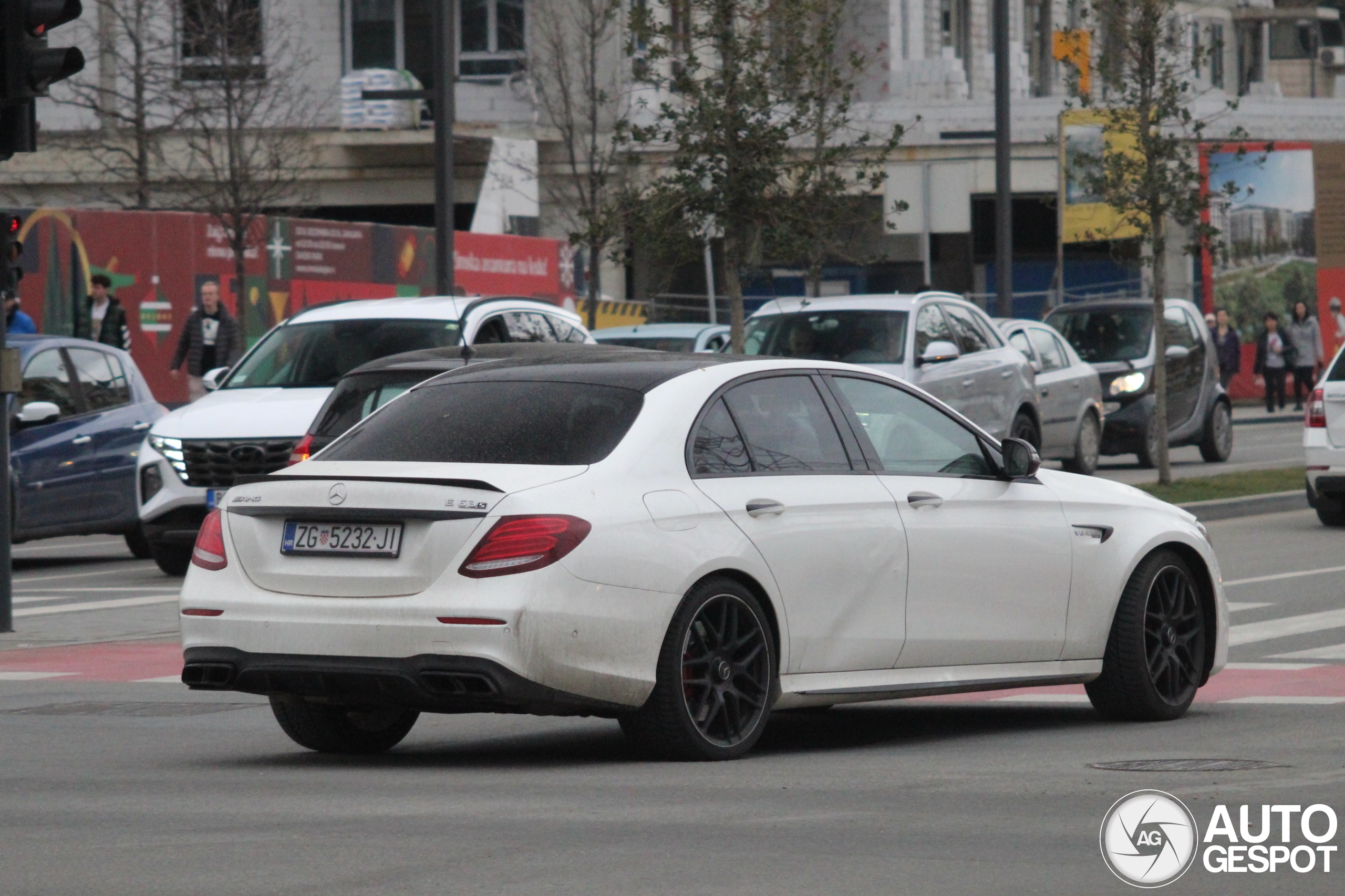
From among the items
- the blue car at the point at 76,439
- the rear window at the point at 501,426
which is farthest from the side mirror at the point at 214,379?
the rear window at the point at 501,426

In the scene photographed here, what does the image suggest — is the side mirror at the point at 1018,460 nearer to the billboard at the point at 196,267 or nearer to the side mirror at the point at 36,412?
the side mirror at the point at 36,412

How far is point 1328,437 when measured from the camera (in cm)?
1977

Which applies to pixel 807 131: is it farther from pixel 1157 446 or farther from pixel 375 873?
pixel 375 873

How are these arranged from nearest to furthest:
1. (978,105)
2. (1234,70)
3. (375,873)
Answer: (375,873) < (978,105) < (1234,70)

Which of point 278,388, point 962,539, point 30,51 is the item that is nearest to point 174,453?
point 278,388

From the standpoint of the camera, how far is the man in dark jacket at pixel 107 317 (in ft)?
81.7

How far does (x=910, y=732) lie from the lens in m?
9.49

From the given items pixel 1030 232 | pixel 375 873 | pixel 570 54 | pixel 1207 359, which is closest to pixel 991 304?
pixel 1030 232

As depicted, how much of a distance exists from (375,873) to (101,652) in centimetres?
738

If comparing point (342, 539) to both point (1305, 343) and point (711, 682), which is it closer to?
point (711, 682)

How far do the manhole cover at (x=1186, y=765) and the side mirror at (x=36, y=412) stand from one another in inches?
444

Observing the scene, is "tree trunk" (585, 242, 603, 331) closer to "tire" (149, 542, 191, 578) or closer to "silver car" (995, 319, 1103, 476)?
"silver car" (995, 319, 1103, 476)

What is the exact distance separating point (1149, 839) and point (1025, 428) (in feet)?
54.1

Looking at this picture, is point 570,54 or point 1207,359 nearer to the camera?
point 1207,359
